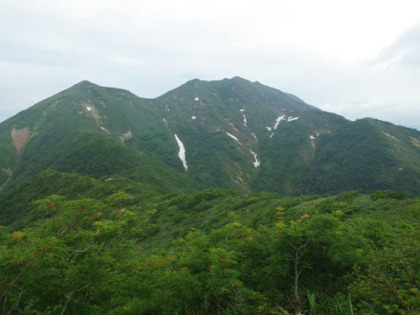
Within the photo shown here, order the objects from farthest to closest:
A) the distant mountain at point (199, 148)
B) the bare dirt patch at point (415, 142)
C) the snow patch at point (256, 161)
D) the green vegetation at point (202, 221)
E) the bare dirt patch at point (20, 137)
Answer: the snow patch at point (256, 161) < the bare dirt patch at point (415, 142) < the bare dirt patch at point (20, 137) < the distant mountain at point (199, 148) < the green vegetation at point (202, 221)

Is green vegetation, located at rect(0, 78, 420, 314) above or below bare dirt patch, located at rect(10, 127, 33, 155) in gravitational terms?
below

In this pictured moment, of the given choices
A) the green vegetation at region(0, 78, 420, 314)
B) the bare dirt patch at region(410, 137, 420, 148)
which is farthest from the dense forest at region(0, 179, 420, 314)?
the bare dirt patch at region(410, 137, 420, 148)

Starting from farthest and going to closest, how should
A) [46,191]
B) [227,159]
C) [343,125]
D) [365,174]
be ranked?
1. [343,125]
2. [227,159]
3. [365,174]
4. [46,191]

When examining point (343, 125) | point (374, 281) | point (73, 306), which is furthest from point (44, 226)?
point (343, 125)

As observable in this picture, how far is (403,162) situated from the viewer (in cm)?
11231

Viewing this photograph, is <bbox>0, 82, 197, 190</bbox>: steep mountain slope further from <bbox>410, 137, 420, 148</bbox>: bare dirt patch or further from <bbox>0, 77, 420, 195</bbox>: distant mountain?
<bbox>410, 137, 420, 148</bbox>: bare dirt patch

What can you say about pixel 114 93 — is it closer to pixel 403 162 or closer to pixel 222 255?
pixel 403 162

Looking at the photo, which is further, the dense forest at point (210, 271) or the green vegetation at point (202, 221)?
the green vegetation at point (202, 221)

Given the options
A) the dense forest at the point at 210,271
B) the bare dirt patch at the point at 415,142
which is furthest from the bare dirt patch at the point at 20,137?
the bare dirt patch at the point at 415,142

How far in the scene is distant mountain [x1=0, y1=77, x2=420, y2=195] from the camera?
341ft

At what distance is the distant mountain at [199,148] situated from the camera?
104 meters

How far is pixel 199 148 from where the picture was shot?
6265 inches

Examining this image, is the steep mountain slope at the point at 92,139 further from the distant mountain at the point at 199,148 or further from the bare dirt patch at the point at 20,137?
the distant mountain at the point at 199,148

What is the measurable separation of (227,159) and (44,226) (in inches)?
5469
